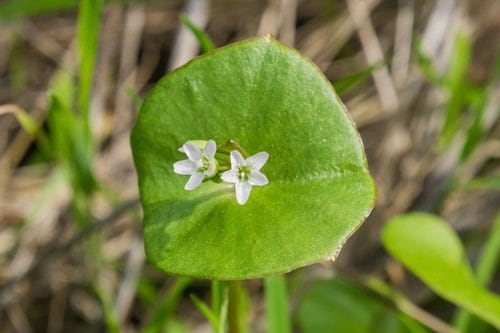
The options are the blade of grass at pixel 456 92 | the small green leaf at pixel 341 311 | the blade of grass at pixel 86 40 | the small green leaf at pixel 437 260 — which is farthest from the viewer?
the blade of grass at pixel 456 92

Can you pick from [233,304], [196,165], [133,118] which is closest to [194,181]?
[196,165]

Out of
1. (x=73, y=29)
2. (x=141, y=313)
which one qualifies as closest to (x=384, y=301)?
(x=141, y=313)

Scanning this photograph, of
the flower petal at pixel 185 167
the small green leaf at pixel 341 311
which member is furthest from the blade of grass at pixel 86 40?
the small green leaf at pixel 341 311

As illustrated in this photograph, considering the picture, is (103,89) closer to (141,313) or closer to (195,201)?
(141,313)

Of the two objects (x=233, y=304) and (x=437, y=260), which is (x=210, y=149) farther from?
(x=437, y=260)

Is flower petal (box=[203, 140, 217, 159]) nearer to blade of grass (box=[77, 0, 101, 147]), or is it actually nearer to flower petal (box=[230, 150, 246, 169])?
flower petal (box=[230, 150, 246, 169])

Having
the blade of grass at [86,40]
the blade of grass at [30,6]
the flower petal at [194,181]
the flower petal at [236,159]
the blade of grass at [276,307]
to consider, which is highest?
the flower petal at [236,159]

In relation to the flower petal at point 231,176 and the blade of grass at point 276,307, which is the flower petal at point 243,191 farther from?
the blade of grass at point 276,307
